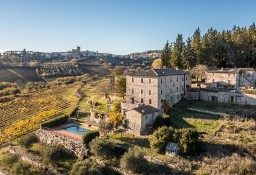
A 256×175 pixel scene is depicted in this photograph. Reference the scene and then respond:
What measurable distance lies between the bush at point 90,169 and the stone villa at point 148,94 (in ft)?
26.9

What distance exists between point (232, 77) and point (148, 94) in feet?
60.6

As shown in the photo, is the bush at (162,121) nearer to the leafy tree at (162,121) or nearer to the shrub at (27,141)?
the leafy tree at (162,121)

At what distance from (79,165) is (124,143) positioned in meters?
7.21

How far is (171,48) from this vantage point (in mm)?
70000

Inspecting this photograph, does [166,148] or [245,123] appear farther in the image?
[245,123]

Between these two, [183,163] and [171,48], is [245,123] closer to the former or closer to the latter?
[183,163]

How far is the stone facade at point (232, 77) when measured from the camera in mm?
47178

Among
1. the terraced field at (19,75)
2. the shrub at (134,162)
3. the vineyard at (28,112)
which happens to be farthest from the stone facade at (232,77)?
the terraced field at (19,75)

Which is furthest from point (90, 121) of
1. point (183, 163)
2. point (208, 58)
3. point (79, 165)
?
point (208, 58)

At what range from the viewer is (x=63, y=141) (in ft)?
116

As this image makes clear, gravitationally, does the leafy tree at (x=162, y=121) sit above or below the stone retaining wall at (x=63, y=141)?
above

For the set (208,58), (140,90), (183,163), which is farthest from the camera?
(208,58)

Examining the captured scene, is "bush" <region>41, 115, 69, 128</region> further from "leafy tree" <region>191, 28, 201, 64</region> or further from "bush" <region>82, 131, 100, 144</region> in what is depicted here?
"leafy tree" <region>191, 28, 201, 64</region>

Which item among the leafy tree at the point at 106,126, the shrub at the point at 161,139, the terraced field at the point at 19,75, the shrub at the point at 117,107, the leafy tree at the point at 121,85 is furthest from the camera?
the terraced field at the point at 19,75
